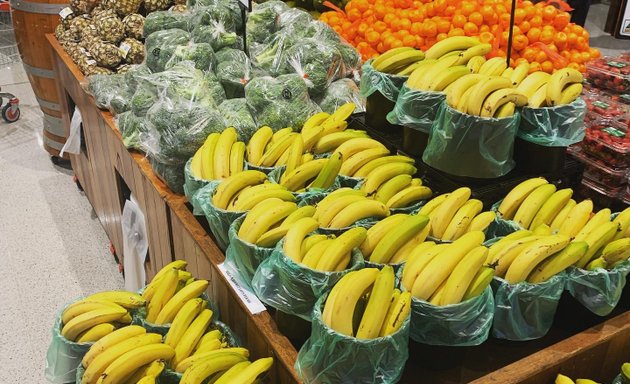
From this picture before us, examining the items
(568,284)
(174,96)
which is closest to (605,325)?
(568,284)

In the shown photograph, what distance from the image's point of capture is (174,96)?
2355mm

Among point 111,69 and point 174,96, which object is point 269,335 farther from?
point 111,69

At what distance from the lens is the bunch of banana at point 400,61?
2.14 metres

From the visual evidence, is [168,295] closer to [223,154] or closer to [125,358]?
[125,358]

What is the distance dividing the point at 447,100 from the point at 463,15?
69.2 inches

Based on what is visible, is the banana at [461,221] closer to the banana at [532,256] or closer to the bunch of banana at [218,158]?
the banana at [532,256]

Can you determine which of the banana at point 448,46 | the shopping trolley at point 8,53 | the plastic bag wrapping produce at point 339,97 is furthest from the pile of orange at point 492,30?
the shopping trolley at point 8,53

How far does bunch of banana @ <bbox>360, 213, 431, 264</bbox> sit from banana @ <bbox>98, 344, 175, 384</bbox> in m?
0.57

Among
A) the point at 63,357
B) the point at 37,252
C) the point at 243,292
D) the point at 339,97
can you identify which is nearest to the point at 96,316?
the point at 63,357

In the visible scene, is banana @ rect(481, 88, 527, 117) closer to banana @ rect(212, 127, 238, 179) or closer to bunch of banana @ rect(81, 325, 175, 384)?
banana @ rect(212, 127, 238, 179)

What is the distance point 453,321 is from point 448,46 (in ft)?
3.77

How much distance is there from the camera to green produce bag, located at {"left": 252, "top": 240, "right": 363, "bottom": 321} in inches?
56.0

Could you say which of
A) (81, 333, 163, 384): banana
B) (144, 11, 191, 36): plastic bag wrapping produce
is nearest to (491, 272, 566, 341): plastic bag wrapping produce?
(81, 333, 163, 384): banana

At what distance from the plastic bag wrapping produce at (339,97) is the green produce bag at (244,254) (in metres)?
1.02
